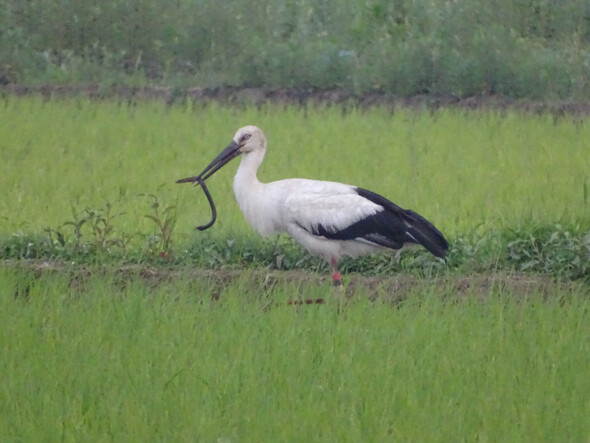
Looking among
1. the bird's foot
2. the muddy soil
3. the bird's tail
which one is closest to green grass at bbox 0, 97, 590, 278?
the muddy soil

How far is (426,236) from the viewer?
6.00m

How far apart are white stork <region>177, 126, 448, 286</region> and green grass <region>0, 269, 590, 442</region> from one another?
40cm

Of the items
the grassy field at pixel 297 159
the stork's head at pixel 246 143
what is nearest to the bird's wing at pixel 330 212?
the stork's head at pixel 246 143

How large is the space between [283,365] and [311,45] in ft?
28.5

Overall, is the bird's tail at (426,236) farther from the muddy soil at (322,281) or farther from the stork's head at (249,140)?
the stork's head at (249,140)

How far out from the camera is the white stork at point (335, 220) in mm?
6059

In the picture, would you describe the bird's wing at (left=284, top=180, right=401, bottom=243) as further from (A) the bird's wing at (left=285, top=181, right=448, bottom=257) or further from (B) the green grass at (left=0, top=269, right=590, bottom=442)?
(B) the green grass at (left=0, top=269, right=590, bottom=442)

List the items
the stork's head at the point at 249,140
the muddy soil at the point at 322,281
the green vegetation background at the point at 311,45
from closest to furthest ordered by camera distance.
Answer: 1. the muddy soil at the point at 322,281
2. the stork's head at the point at 249,140
3. the green vegetation background at the point at 311,45

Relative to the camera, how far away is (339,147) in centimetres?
920

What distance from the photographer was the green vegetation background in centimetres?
1197

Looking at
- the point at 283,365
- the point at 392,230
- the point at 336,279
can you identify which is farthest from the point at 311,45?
the point at 283,365

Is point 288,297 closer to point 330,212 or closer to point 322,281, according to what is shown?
point 322,281

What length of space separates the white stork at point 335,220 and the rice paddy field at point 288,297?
0.19m

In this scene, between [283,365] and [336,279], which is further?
[336,279]
